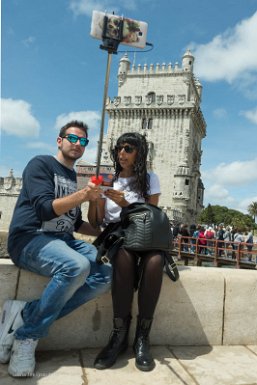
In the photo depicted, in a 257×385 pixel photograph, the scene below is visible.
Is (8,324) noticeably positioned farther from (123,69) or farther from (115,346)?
(123,69)

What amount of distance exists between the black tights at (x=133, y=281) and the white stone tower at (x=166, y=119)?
112 feet

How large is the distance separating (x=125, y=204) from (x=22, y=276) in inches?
42.9

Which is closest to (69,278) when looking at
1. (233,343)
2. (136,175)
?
(136,175)

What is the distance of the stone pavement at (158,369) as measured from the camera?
2309 millimetres

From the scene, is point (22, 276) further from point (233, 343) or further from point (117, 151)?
point (233, 343)

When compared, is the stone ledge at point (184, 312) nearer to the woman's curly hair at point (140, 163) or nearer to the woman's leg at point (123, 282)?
the woman's leg at point (123, 282)

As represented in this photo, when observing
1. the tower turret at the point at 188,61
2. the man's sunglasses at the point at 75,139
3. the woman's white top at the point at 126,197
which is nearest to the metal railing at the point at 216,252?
the woman's white top at the point at 126,197

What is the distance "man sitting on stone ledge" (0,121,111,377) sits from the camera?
7.96ft

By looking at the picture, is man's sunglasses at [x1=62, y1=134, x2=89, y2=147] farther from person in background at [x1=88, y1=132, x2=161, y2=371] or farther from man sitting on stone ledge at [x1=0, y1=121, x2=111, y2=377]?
person in background at [x1=88, y1=132, x2=161, y2=371]

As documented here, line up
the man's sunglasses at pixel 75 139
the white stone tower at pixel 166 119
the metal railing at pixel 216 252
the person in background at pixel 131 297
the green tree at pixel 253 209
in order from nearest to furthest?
the person in background at pixel 131 297 → the man's sunglasses at pixel 75 139 → the metal railing at pixel 216 252 → the white stone tower at pixel 166 119 → the green tree at pixel 253 209

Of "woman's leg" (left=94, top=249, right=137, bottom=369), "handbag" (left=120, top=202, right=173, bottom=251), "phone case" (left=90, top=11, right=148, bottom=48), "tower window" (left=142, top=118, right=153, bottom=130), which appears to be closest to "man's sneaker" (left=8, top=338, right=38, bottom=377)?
"woman's leg" (left=94, top=249, right=137, bottom=369)

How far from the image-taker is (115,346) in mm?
2594

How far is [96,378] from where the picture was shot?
7.64 ft

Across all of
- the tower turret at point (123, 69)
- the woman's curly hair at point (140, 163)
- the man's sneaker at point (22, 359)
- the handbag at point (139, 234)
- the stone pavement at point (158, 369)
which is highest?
the tower turret at point (123, 69)
